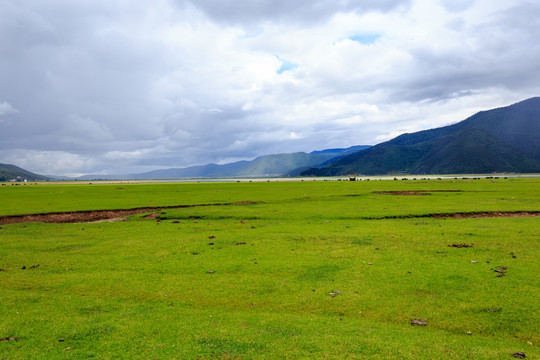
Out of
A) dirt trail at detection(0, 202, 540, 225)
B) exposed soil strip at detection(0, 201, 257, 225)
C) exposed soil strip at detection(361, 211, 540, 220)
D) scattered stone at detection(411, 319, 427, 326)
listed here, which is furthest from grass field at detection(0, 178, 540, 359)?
exposed soil strip at detection(0, 201, 257, 225)

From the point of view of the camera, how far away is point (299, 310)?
36.4ft

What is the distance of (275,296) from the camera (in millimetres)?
12328

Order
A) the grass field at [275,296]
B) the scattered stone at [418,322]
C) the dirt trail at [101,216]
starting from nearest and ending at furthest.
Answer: the grass field at [275,296] < the scattered stone at [418,322] < the dirt trail at [101,216]

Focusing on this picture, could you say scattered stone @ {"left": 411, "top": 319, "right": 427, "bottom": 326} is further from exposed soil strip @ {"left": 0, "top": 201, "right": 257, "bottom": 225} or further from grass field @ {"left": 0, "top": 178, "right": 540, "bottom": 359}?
exposed soil strip @ {"left": 0, "top": 201, "right": 257, "bottom": 225}

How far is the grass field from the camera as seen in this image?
8.66m

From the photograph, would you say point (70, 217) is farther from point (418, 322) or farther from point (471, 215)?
point (471, 215)

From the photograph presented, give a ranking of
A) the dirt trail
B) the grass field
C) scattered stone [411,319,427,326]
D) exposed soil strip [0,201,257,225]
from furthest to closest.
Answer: exposed soil strip [0,201,257,225] → the dirt trail → scattered stone [411,319,427,326] → the grass field

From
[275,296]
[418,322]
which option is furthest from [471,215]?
[275,296]

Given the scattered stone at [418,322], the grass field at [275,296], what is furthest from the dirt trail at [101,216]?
the scattered stone at [418,322]

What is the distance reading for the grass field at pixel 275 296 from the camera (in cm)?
866

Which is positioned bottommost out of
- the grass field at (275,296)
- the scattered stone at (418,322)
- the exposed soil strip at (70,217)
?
the scattered stone at (418,322)

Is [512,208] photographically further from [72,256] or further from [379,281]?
[72,256]

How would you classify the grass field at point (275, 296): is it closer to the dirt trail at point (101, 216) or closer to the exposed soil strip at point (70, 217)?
the dirt trail at point (101, 216)

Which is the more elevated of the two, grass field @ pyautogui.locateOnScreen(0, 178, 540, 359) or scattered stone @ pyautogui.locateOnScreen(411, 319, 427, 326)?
grass field @ pyautogui.locateOnScreen(0, 178, 540, 359)
